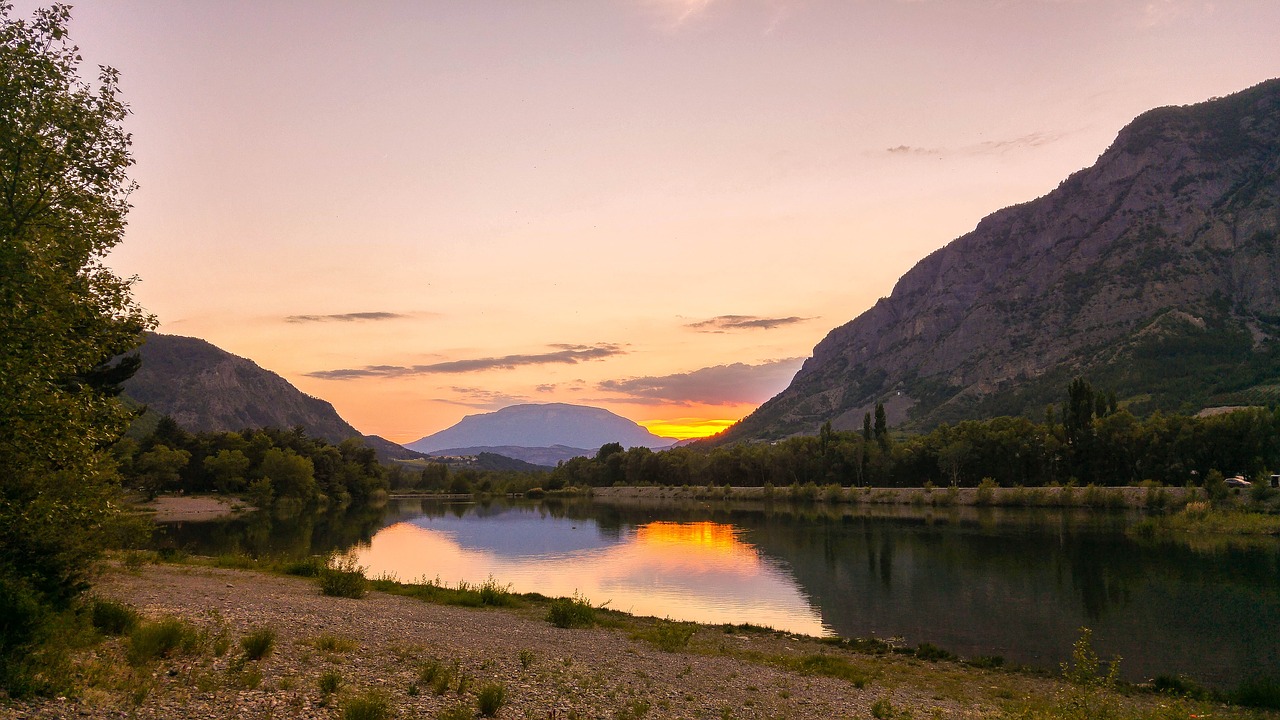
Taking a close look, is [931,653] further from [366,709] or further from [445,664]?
[366,709]

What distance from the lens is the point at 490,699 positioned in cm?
1323

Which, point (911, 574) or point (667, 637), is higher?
point (667, 637)

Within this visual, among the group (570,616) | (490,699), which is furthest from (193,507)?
(490,699)

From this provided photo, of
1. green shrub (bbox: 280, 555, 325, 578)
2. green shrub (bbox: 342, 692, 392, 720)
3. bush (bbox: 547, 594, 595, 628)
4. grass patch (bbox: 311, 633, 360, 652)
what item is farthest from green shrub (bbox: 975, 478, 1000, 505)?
green shrub (bbox: 342, 692, 392, 720)

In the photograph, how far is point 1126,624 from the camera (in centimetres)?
3103

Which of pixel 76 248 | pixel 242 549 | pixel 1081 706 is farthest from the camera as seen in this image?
pixel 242 549

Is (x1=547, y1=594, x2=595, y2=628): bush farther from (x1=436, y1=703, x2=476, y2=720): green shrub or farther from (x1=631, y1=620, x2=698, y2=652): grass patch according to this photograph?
(x1=436, y1=703, x2=476, y2=720): green shrub

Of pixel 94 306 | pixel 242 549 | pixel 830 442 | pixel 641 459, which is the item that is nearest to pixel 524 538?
pixel 242 549

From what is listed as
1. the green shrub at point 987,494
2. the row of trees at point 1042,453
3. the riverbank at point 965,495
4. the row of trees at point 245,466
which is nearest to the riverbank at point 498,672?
the riverbank at point 965,495

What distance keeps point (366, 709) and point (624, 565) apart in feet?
141

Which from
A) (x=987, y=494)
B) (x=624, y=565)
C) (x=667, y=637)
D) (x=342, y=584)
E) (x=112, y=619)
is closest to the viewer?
(x=112, y=619)

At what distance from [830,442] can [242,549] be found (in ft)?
372

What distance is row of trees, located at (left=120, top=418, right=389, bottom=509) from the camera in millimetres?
99375

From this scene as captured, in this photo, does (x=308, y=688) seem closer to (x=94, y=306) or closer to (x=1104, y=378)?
(x=94, y=306)
